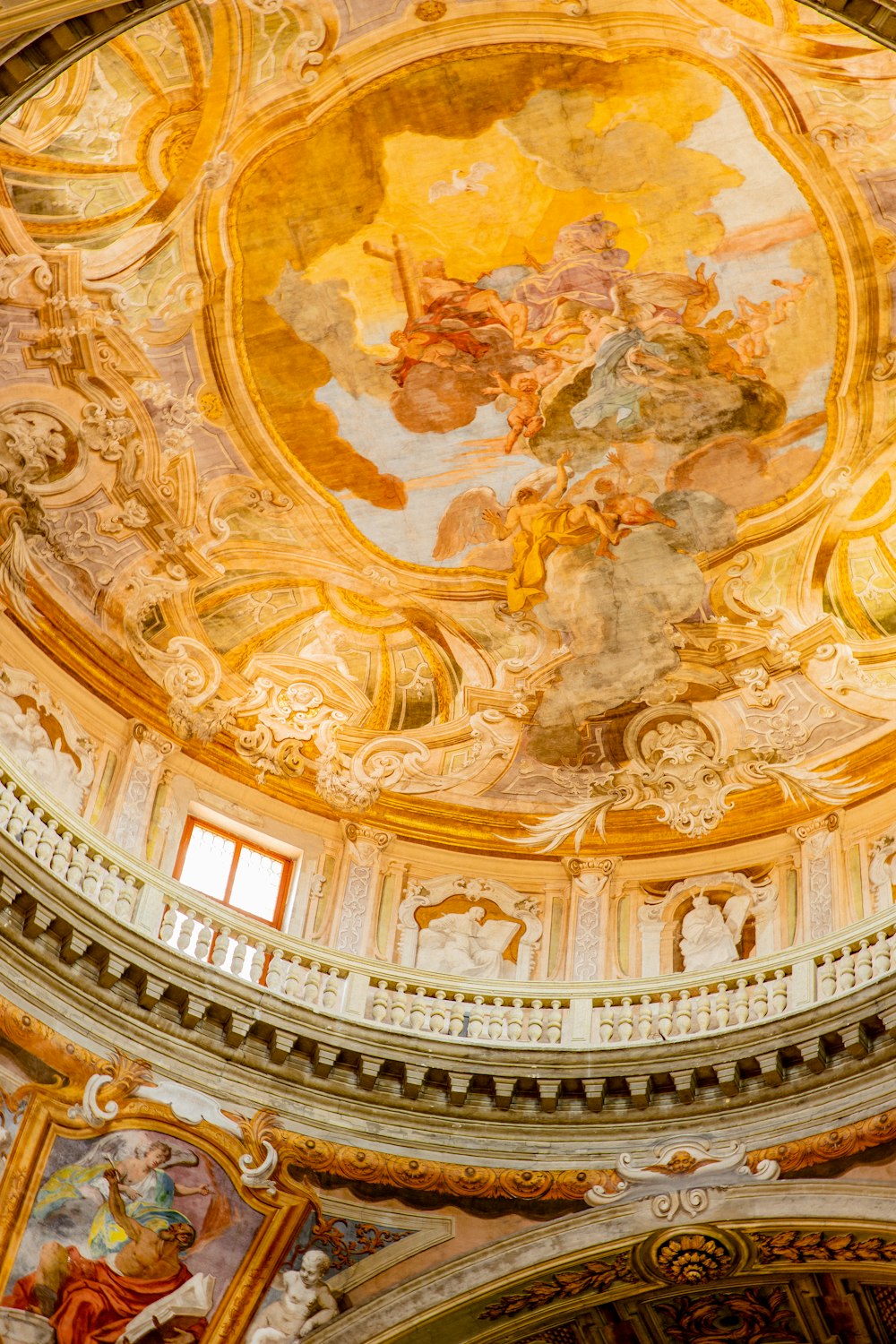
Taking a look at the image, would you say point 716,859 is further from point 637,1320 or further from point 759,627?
point 637,1320

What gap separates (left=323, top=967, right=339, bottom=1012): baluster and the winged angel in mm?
5437

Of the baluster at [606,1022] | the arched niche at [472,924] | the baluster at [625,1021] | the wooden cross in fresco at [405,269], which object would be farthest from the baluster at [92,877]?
the wooden cross in fresco at [405,269]

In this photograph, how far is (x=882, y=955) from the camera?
66.0ft

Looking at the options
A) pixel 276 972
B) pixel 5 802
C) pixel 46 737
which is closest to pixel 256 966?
pixel 276 972

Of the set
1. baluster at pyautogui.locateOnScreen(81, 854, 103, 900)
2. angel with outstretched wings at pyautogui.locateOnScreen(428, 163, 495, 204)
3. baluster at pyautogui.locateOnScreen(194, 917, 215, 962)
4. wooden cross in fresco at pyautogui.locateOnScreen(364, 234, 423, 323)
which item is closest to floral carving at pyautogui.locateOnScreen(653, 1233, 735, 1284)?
baluster at pyautogui.locateOnScreen(194, 917, 215, 962)

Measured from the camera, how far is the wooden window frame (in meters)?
22.7

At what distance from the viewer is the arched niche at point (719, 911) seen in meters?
22.6

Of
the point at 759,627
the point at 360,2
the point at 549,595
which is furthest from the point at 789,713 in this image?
the point at 360,2

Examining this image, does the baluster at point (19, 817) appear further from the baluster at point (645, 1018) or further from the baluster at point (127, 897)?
the baluster at point (645, 1018)

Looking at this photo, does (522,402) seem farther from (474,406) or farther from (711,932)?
(711,932)

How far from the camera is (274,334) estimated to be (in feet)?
78.2

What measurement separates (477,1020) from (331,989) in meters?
1.60

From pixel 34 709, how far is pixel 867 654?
31.4 ft

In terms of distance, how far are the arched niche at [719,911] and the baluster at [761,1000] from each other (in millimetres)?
1254
